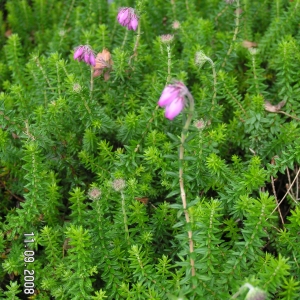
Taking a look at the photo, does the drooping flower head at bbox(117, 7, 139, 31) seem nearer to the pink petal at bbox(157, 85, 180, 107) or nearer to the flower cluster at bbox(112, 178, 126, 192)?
the flower cluster at bbox(112, 178, 126, 192)

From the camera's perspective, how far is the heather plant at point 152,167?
2.48 metres

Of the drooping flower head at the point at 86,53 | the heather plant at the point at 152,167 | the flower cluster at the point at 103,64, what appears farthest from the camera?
the flower cluster at the point at 103,64

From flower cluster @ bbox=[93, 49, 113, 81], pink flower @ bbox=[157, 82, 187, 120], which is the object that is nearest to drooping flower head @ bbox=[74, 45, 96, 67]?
flower cluster @ bbox=[93, 49, 113, 81]

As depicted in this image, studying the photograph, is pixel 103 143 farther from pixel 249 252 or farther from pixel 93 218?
pixel 249 252

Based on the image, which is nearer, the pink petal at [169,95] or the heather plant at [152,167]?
the pink petal at [169,95]

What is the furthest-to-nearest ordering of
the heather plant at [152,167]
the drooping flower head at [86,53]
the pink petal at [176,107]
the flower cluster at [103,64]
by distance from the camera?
the flower cluster at [103,64], the drooping flower head at [86,53], the heather plant at [152,167], the pink petal at [176,107]

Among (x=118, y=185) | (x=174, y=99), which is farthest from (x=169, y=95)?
(x=118, y=185)

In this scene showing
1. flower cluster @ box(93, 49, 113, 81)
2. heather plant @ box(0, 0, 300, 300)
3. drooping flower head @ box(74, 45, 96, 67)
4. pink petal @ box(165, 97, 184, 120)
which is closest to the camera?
pink petal @ box(165, 97, 184, 120)

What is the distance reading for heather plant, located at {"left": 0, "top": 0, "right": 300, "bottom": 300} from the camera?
8.13 feet

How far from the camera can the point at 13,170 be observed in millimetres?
3367

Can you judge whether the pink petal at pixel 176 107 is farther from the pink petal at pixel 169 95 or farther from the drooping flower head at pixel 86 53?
the drooping flower head at pixel 86 53

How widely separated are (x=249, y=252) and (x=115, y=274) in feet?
2.53

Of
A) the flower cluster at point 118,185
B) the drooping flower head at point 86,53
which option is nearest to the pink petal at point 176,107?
the flower cluster at point 118,185

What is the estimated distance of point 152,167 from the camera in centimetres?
312
